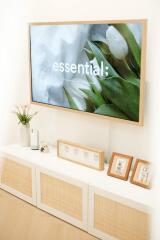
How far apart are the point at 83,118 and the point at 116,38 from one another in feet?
2.93

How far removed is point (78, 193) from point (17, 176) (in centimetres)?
81

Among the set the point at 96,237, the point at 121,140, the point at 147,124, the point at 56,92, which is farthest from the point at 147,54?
the point at 96,237

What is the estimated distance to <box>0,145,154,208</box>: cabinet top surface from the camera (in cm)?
284

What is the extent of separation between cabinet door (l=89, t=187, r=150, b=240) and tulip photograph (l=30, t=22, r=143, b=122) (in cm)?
64

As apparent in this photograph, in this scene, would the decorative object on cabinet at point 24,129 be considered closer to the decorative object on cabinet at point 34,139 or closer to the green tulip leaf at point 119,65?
the decorative object on cabinet at point 34,139

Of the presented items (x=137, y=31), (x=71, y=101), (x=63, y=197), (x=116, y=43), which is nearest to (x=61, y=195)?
(x=63, y=197)

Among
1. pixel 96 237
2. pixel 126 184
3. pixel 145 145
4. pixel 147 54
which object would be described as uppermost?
pixel 147 54

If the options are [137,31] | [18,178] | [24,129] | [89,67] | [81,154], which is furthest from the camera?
[24,129]

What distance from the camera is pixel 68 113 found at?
12.2 ft

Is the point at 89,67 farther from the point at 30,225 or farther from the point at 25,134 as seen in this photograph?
the point at 30,225

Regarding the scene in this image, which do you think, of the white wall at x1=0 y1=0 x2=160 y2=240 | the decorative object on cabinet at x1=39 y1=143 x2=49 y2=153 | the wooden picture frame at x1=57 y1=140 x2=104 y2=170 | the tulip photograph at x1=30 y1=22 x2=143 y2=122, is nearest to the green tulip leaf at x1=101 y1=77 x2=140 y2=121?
the tulip photograph at x1=30 y1=22 x2=143 y2=122

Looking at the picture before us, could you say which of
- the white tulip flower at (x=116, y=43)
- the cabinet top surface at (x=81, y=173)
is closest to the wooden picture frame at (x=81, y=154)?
the cabinet top surface at (x=81, y=173)

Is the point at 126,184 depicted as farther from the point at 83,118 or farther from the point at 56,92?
the point at 56,92

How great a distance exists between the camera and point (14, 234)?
3.13 metres
